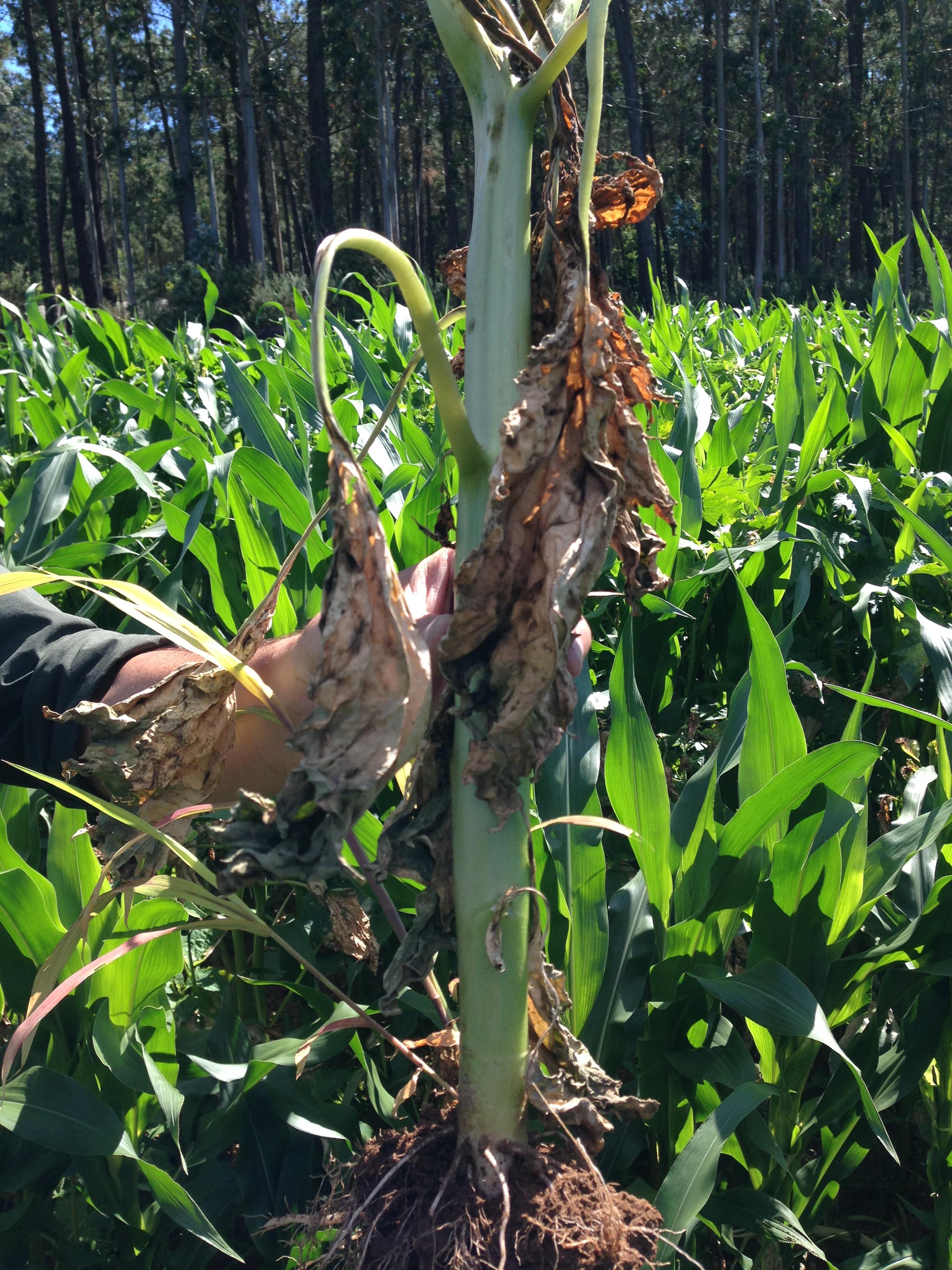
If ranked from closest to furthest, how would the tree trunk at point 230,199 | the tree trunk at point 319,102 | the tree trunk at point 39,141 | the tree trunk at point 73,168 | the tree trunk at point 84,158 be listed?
the tree trunk at point 73,168 → the tree trunk at point 39,141 → the tree trunk at point 319,102 → the tree trunk at point 84,158 → the tree trunk at point 230,199

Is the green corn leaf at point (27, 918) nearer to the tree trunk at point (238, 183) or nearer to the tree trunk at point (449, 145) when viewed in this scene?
the tree trunk at point (238, 183)

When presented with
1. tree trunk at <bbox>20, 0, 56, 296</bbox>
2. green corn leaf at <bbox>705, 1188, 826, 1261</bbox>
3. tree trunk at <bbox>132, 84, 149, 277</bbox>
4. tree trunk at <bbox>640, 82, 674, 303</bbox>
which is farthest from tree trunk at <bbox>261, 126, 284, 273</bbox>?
green corn leaf at <bbox>705, 1188, 826, 1261</bbox>

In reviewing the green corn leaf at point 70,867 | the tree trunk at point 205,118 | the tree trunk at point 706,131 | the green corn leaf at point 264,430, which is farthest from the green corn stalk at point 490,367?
the tree trunk at point 706,131

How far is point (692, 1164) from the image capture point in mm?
827

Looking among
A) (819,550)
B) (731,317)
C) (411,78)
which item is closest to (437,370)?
(819,550)

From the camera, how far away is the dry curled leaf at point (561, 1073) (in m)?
0.67

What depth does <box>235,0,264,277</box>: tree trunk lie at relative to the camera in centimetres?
1831

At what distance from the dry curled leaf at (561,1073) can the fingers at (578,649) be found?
19 centimetres

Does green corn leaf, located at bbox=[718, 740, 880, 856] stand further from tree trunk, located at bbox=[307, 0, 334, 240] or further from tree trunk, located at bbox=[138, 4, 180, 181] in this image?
tree trunk, located at bbox=[138, 4, 180, 181]

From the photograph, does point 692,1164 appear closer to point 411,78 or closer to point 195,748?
point 195,748

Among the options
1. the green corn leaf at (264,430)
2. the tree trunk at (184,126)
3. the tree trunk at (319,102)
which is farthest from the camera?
the tree trunk at (184,126)

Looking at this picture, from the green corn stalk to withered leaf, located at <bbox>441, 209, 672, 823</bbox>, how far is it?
0.13 ft

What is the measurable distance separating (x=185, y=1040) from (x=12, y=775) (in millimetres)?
385

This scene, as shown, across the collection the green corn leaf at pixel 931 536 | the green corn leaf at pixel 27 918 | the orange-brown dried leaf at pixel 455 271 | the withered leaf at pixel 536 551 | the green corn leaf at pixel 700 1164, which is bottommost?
the green corn leaf at pixel 700 1164
